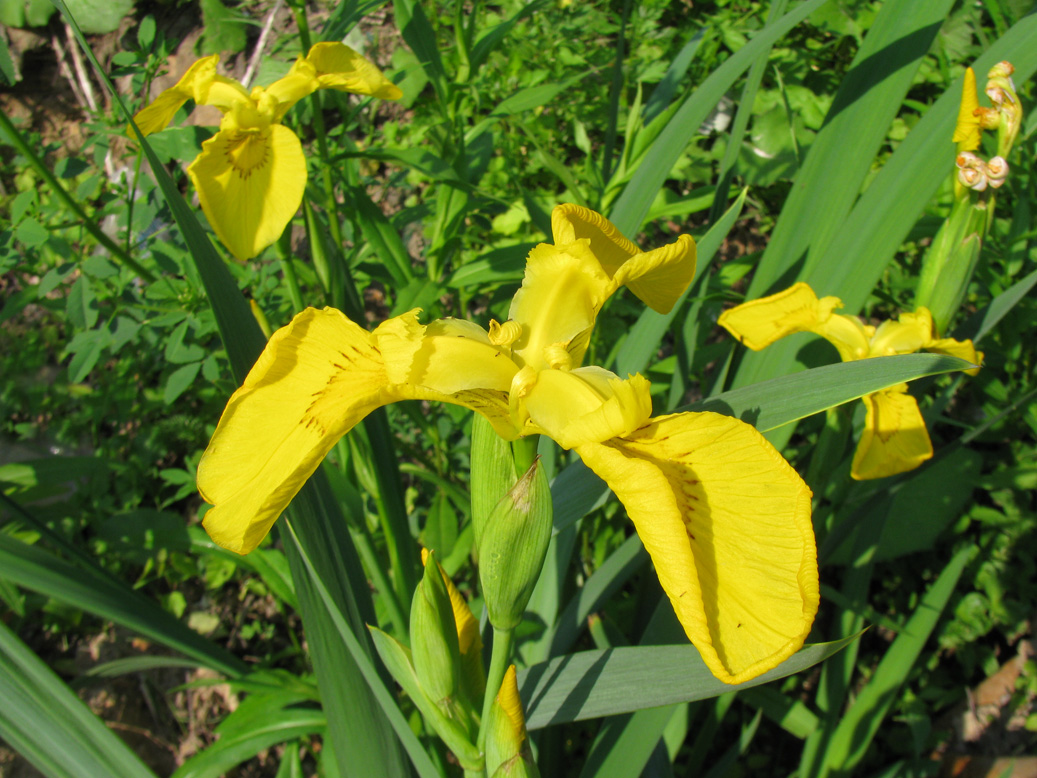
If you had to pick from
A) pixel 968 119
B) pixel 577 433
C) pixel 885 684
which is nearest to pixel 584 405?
pixel 577 433

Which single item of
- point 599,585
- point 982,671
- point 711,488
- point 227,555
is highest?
point 711,488

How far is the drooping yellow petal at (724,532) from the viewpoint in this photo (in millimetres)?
494

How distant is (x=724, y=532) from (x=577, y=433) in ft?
0.50

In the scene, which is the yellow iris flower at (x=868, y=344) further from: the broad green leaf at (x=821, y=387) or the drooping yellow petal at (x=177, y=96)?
the drooping yellow petal at (x=177, y=96)

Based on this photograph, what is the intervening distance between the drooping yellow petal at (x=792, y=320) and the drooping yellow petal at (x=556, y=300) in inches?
15.6

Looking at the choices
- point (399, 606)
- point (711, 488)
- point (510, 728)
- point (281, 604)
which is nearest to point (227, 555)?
point (281, 604)

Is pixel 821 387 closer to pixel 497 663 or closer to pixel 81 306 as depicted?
pixel 497 663

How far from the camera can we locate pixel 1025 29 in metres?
1.04

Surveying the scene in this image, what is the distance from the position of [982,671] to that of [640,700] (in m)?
1.58

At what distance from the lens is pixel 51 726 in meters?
0.75

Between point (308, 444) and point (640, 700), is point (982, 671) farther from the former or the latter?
point (308, 444)

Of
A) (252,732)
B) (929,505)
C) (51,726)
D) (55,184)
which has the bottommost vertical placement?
(252,732)

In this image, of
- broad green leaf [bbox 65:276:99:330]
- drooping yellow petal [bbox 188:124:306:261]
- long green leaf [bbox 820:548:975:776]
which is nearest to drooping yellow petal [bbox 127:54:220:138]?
drooping yellow petal [bbox 188:124:306:261]

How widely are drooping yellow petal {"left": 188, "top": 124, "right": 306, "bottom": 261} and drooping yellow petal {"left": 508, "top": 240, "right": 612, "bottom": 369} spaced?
0.55 meters
